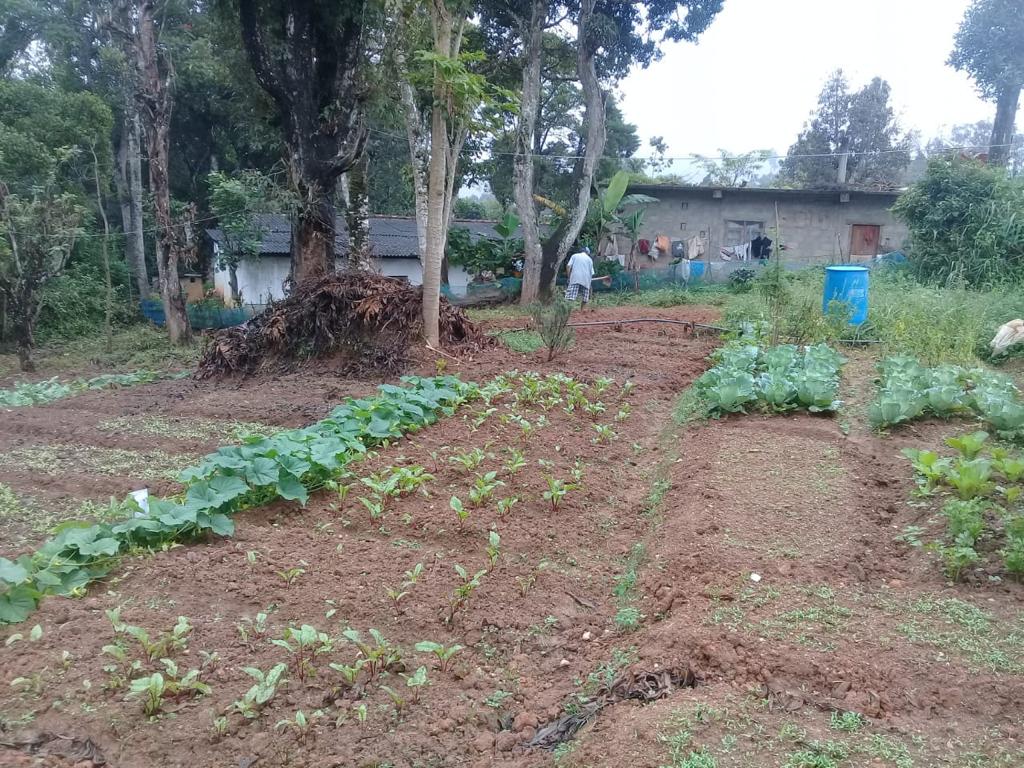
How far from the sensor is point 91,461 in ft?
20.3

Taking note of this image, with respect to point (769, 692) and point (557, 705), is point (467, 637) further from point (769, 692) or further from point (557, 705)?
point (769, 692)

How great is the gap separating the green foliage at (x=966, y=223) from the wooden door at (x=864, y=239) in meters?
5.00

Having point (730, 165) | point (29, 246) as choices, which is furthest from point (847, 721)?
point (730, 165)

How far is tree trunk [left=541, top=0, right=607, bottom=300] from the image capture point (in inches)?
687

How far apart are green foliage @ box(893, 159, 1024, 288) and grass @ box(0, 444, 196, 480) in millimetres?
15275

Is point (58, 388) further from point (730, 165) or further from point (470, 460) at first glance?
point (730, 165)

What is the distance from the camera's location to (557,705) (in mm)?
3105

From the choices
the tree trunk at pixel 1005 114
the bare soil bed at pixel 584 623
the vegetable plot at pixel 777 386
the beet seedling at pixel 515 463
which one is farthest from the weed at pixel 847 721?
the tree trunk at pixel 1005 114

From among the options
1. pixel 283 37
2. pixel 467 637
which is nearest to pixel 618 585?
pixel 467 637

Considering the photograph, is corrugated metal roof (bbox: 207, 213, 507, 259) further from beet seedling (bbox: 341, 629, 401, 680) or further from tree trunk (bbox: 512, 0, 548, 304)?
beet seedling (bbox: 341, 629, 401, 680)

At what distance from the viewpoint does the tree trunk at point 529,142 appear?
669 inches

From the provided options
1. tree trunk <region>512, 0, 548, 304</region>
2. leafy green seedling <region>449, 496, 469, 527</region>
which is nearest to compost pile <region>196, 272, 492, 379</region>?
leafy green seedling <region>449, 496, 469, 527</region>

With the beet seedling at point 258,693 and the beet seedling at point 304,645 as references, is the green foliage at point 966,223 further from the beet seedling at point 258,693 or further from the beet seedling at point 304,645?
the beet seedling at point 258,693

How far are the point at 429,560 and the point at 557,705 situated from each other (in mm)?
1369
